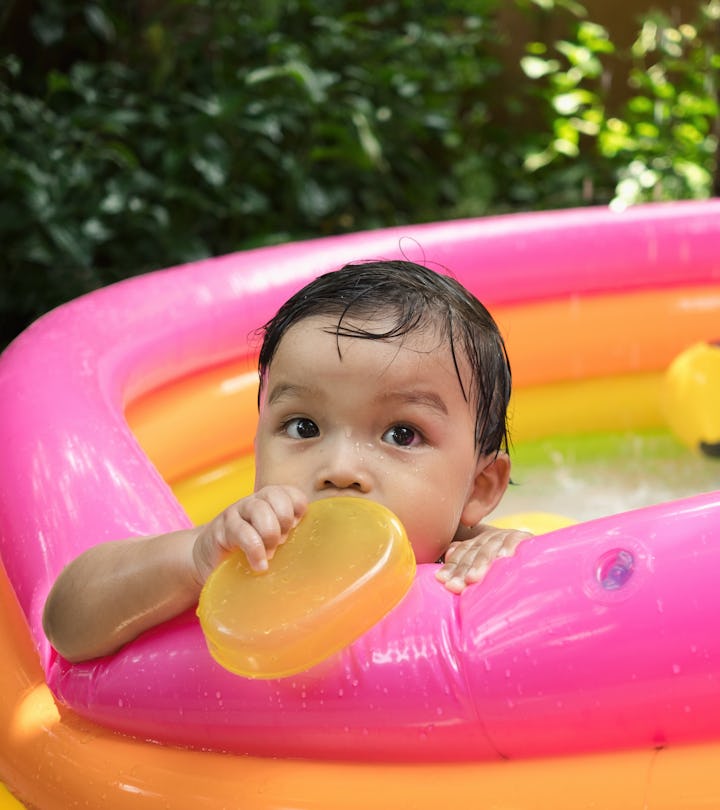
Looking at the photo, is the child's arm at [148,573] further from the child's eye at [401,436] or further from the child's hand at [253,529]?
the child's eye at [401,436]

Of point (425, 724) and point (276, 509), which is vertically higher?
point (276, 509)

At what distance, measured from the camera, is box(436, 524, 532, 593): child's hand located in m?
1.19

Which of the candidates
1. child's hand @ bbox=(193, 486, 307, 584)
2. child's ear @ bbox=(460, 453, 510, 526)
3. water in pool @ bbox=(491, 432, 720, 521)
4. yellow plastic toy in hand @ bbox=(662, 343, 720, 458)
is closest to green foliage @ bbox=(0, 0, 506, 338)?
water in pool @ bbox=(491, 432, 720, 521)

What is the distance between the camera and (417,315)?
132 cm

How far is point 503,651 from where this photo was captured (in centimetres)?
109

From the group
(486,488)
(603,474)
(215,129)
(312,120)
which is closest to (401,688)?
(486,488)

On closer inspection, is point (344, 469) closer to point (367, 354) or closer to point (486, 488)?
point (367, 354)

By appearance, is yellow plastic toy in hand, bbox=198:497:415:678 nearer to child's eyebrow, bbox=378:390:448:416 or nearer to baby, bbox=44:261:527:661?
baby, bbox=44:261:527:661

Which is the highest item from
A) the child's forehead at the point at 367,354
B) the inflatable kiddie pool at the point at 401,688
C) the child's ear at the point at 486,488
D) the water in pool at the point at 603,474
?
the child's forehead at the point at 367,354

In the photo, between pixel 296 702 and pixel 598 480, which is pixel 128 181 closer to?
pixel 598 480

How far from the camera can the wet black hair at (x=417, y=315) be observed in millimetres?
1317

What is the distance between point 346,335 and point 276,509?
0.90 feet

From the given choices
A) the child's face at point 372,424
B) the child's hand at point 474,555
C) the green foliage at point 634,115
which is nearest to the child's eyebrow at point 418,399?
the child's face at point 372,424

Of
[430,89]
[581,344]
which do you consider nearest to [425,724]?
[581,344]
